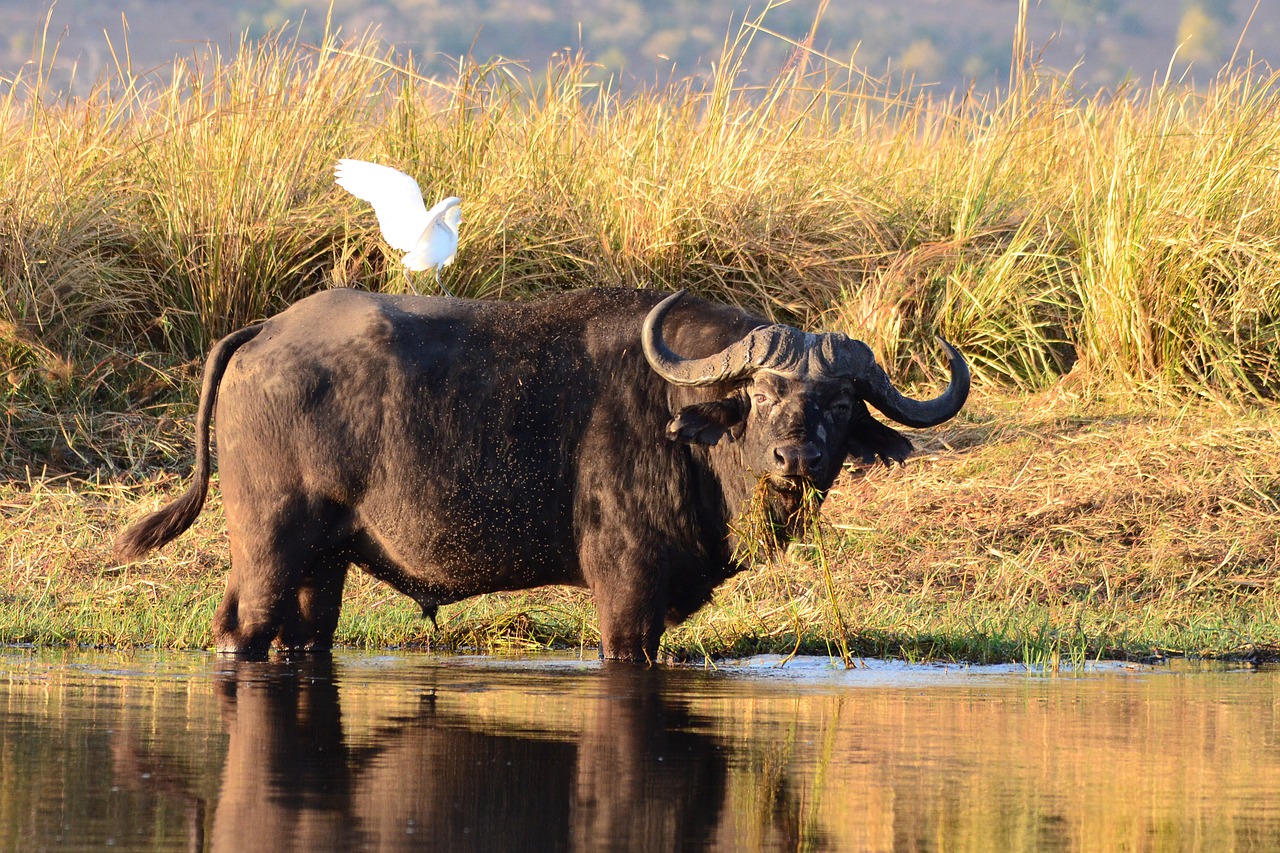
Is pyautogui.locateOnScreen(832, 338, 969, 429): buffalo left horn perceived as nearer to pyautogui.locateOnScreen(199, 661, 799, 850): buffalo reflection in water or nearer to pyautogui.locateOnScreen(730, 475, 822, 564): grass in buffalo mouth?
pyautogui.locateOnScreen(730, 475, 822, 564): grass in buffalo mouth

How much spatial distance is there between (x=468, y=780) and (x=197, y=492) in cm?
359

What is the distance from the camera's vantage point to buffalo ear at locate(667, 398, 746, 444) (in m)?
7.64

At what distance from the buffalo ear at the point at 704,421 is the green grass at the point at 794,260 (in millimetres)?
2028

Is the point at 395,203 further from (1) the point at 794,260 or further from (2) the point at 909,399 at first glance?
(2) the point at 909,399

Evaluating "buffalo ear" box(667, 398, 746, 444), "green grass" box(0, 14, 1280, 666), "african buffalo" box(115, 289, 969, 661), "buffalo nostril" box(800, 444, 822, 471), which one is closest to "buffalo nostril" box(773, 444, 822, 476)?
"buffalo nostril" box(800, 444, 822, 471)

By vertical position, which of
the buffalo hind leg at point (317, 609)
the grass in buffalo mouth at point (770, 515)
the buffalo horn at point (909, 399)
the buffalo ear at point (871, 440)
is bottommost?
the buffalo hind leg at point (317, 609)

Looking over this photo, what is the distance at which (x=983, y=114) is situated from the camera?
1464cm

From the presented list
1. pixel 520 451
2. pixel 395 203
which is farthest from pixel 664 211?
pixel 520 451

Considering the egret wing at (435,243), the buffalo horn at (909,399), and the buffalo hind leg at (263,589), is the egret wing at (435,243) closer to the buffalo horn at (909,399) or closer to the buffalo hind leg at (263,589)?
the buffalo hind leg at (263,589)

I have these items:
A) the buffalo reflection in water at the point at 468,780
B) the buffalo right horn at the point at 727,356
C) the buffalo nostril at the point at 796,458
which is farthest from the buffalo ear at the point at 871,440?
the buffalo reflection in water at the point at 468,780

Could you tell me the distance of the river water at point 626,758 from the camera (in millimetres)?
4441

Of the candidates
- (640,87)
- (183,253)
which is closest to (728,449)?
(183,253)

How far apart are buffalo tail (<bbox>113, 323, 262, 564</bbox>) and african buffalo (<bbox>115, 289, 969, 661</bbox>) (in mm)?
47

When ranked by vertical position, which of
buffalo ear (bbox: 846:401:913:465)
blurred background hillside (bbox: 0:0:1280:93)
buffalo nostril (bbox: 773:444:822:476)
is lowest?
buffalo nostril (bbox: 773:444:822:476)
